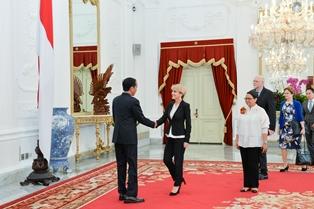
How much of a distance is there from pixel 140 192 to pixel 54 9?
149 inches

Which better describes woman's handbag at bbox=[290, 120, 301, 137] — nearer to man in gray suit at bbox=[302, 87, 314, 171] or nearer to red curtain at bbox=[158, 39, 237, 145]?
man in gray suit at bbox=[302, 87, 314, 171]

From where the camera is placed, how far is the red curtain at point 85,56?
7.65 m

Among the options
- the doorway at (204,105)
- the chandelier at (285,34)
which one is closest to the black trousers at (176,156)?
the chandelier at (285,34)

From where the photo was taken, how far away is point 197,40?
10703mm

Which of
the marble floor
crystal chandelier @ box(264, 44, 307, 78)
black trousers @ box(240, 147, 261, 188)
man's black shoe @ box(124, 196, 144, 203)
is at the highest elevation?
crystal chandelier @ box(264, 44, 307, 78)

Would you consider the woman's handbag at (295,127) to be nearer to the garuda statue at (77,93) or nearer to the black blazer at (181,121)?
the black blazer at (181,121)

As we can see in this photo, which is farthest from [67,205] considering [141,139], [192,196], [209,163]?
[141,139]

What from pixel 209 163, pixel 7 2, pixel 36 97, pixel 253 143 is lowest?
pixel 209 163

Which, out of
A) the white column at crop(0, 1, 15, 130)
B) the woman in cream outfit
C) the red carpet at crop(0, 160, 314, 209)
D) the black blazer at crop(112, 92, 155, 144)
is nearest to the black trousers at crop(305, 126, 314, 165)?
the red carpet at crop(0, 160, 314, 209)

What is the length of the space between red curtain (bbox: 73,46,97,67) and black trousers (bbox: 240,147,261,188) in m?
4.12

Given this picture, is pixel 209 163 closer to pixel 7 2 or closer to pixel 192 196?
pixel 192 196

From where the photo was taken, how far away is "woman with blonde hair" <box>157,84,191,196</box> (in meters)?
4.71

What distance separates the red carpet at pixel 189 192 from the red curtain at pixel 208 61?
13.0 feet

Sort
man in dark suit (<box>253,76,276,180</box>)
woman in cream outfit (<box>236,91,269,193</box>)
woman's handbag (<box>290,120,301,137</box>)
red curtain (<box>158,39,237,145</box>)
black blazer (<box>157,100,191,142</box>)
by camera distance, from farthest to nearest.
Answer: red curtain (<box>158,39,237,145</box>) → woman's handbag (<box>290,120,301,137</box>) → man in dark suit (<box>253,76,276,180</box>) → woman in cream outfit (<box>236,91,269,193</box>) → black blazer (<box>157,100,191,142</box>)
